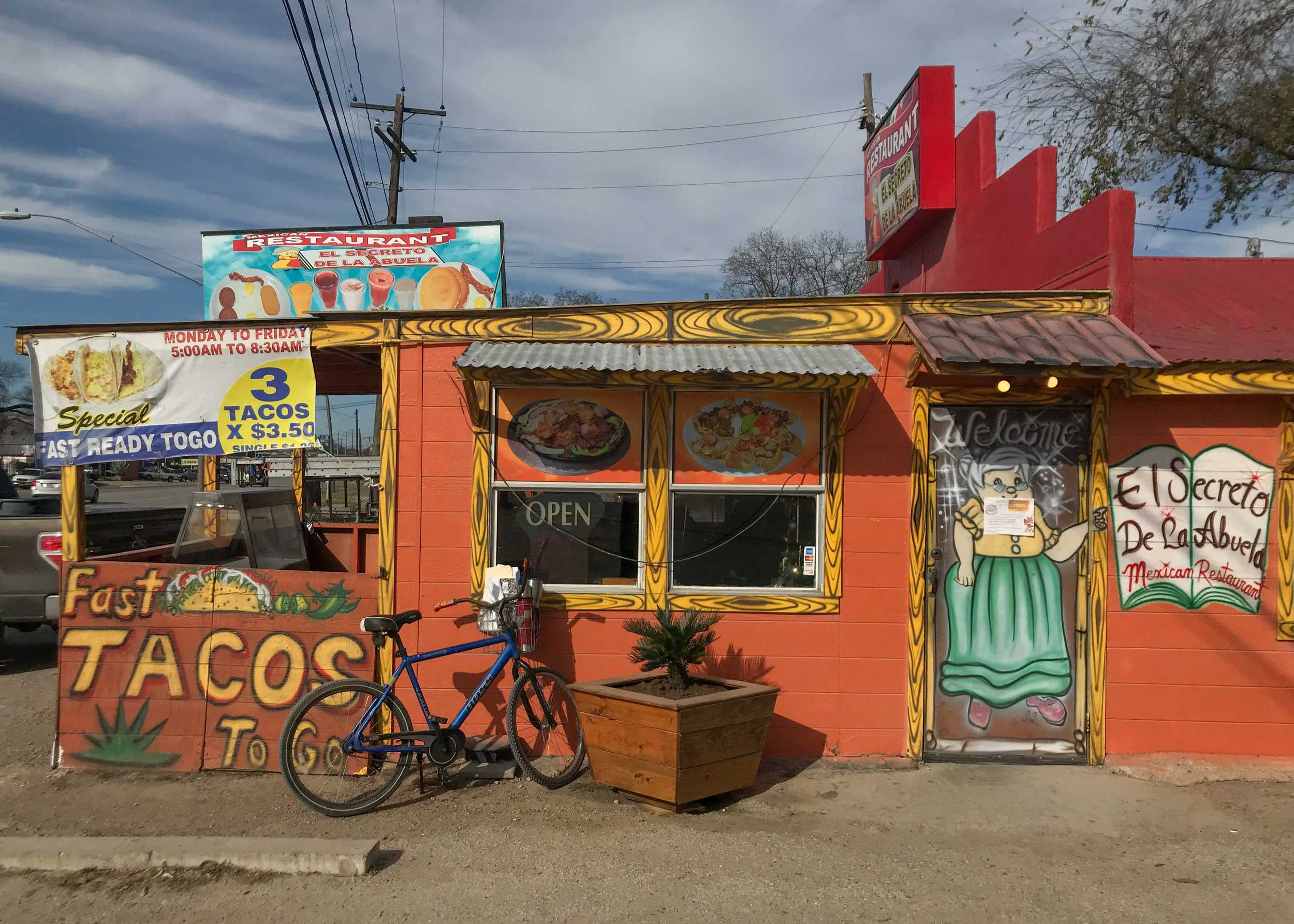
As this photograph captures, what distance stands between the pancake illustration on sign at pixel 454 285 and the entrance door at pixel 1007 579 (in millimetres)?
8580

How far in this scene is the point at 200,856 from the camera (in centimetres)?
420

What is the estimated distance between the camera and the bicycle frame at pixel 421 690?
16.8ft

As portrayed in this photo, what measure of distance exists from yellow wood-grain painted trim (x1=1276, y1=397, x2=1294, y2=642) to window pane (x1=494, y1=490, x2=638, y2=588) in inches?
166

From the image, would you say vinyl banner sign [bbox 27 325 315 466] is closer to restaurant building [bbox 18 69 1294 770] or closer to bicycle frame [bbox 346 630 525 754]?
restaurant building [bbox 18 69 1294 770]

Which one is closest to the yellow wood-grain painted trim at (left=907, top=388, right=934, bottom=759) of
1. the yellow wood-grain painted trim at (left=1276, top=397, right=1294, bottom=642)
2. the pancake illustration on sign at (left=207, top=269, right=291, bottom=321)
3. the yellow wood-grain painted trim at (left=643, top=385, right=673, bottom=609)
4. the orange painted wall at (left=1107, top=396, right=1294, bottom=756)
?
the orange painted wall at (left=1107, top=396, right=1294, bottom=756)

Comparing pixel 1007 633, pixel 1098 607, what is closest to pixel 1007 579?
pixel 1007 633

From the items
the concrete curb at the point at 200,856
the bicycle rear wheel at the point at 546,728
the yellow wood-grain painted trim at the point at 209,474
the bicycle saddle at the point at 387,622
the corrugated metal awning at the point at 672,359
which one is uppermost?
the corrugated metal awning at the point at 672,359

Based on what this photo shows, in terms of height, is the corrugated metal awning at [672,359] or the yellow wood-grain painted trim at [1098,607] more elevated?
the corrugated metal awning at [672,359]

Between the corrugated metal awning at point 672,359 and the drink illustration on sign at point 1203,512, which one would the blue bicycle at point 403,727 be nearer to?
the corrugated metal awning at point 672,359

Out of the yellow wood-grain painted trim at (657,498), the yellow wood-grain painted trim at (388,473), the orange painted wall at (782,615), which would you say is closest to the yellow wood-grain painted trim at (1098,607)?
the orange painted wall at (782,615)

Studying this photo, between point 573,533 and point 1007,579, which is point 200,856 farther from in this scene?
point 1007,579

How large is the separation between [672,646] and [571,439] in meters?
1.54

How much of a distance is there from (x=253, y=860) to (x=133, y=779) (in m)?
1.87

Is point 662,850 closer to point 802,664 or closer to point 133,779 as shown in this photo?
point 802,664
